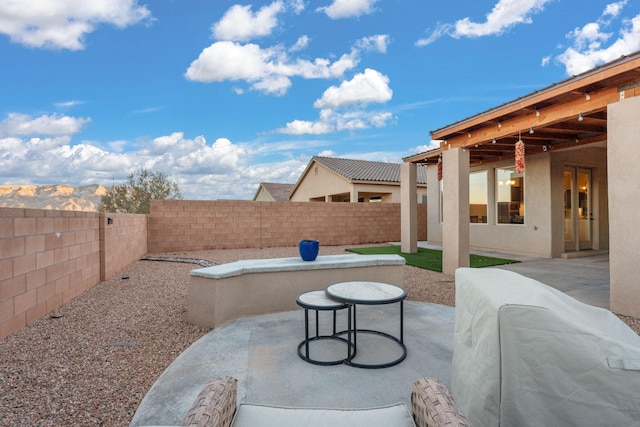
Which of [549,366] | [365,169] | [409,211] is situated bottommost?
[549,366]

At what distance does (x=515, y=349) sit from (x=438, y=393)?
1.45ft

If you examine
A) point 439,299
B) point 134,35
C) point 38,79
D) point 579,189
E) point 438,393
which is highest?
point 134,35

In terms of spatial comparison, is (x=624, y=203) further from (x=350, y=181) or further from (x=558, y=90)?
(x=350, y=181)

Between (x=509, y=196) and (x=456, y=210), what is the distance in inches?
156

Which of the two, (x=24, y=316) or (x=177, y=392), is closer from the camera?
(x=177, y=392)

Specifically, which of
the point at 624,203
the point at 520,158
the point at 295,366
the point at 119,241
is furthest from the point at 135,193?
the point at 624,203

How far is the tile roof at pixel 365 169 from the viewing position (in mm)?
17553

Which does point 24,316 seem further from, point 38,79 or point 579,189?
point 579,189

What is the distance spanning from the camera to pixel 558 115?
5180mm

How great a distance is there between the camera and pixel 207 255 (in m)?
9.86

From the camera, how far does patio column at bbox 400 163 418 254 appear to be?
9953 millimetres

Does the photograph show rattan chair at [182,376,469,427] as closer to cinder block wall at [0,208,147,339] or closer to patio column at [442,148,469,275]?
cinder block wall at [0,208,147,339]

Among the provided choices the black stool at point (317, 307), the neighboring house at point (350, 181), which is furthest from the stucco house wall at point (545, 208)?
the black stool at point (317, 307)

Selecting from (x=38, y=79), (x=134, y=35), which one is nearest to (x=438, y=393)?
(x=134, y=35)
